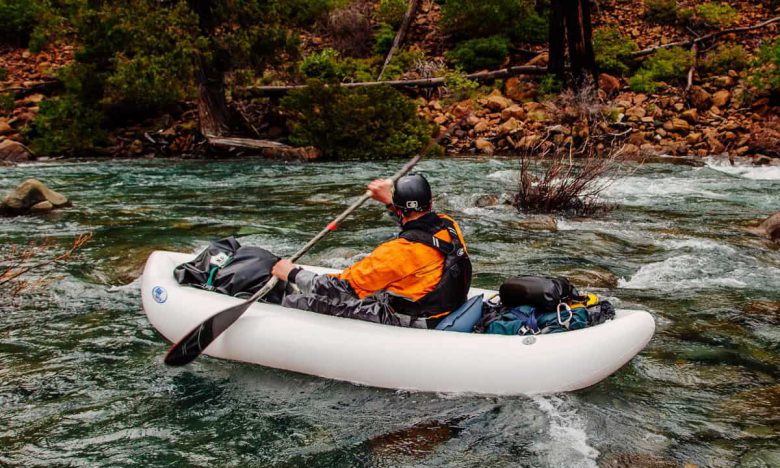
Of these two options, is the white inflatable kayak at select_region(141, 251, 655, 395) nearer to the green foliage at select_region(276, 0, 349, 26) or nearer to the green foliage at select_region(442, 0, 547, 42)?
the green foliage at select_region(276, 0, 349, 26)

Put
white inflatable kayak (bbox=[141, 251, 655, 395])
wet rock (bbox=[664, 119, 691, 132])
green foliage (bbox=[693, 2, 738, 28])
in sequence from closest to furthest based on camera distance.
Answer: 1. white inflatable kayak (bbox=[141, 251, 655, 395])
2. wet rock (bbox=[664, 119, 691, 132])
3. green foliage (bbox=[693, 2, 738, 28])

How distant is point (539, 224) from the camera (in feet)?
22.9

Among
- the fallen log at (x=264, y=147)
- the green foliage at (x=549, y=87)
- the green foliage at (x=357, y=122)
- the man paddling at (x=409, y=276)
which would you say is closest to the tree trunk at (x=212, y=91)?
the fallen log at (x=264, y=147)

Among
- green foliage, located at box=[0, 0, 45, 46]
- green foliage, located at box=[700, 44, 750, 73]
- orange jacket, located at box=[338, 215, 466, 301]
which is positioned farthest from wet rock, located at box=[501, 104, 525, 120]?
green foliage, located at box=[0, 0, 45, 46]

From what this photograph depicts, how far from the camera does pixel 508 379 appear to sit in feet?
11.2

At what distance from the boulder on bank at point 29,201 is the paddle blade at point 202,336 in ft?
15.7

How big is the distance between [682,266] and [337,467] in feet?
12.6

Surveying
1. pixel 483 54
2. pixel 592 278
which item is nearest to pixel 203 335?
pixel 592 278

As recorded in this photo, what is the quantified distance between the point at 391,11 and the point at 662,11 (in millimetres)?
6835

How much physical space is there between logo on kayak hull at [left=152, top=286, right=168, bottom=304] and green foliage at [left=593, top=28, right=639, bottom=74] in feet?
41.9

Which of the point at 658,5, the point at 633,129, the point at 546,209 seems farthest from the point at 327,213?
the point at 658,5

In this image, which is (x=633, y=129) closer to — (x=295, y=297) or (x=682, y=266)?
(x=682, y=266)

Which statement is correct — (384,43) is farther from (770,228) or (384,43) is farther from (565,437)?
(565,437)

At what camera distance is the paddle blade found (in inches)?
150
